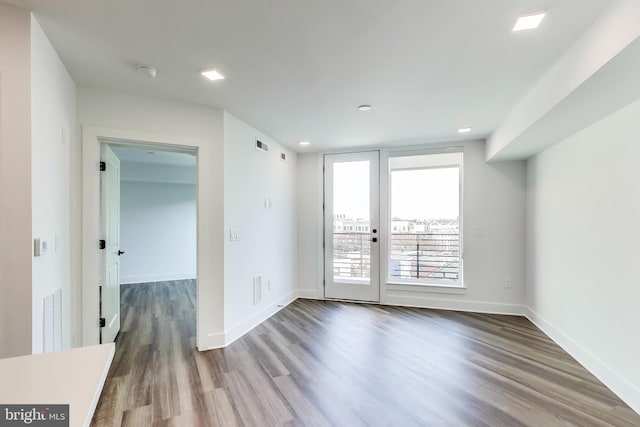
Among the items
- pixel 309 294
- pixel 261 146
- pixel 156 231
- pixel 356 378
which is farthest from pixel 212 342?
pixel 156 231

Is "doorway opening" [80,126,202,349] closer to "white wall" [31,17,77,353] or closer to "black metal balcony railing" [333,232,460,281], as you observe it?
"white wall" [31,17,77,353]

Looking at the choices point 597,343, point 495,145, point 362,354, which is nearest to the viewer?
point 597,343

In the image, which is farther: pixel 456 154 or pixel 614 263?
pixel 456 154

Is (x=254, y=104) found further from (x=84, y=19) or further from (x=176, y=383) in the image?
(x=176, y=383)

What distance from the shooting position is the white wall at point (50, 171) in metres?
1.85

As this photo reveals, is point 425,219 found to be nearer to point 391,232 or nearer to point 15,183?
point 391,232

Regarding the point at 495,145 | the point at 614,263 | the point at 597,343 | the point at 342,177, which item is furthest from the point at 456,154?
the point at 597,343

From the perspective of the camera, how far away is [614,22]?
1.55 m

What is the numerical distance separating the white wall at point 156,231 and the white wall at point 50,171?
409 centimetres

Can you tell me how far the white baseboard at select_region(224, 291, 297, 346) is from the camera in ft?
10.9

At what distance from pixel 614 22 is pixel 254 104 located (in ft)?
8.71

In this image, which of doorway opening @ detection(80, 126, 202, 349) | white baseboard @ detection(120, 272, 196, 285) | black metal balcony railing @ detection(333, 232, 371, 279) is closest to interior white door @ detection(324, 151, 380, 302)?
black metal balcony railing @ detection(333, 232, 371, 279)

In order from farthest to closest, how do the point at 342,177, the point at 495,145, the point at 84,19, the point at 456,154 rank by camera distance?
the point at 342,177 < the point at 456,154 < the point at 495,145 < the point at 84,19

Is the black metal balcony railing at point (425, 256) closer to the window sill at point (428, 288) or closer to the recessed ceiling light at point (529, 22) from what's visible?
the window sill at point (428, 288)
